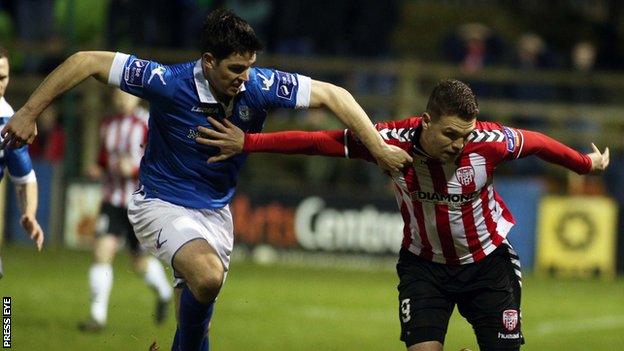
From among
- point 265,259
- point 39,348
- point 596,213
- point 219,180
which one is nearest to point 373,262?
point 265,259

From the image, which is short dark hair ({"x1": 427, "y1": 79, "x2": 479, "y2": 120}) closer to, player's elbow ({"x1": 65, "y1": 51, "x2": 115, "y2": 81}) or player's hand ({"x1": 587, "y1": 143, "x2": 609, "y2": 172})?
player's hand ({"x1": 587, "y1": 143, "x2": 609, "y2": 172})

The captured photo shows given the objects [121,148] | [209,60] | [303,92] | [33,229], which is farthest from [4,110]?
[121,148]

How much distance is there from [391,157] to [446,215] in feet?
1.64

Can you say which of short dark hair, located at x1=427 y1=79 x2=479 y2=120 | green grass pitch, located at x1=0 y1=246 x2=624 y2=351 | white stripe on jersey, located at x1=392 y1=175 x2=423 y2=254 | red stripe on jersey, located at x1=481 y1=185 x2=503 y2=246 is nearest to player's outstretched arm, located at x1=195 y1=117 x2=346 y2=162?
white stripe on jersey, located at x1=392 y1=175 x2=423 y2=254

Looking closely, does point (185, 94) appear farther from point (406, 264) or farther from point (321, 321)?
point (321, 321)

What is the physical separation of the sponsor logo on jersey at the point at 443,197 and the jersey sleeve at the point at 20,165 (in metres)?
2.51

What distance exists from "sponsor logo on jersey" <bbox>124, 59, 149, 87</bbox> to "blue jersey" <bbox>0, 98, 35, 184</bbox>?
3.72 ft

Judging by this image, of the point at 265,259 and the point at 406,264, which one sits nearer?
the point at 406,264

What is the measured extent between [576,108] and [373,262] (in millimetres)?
3811

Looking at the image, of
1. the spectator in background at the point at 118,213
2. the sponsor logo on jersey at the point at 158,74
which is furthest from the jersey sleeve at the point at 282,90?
the spectator in background at the point at 118,213

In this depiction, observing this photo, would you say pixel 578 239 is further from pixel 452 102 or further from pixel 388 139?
pixel 452 102

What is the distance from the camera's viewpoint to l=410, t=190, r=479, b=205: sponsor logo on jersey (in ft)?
24.4

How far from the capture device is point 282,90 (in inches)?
301

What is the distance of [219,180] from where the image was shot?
7902 millimetres
